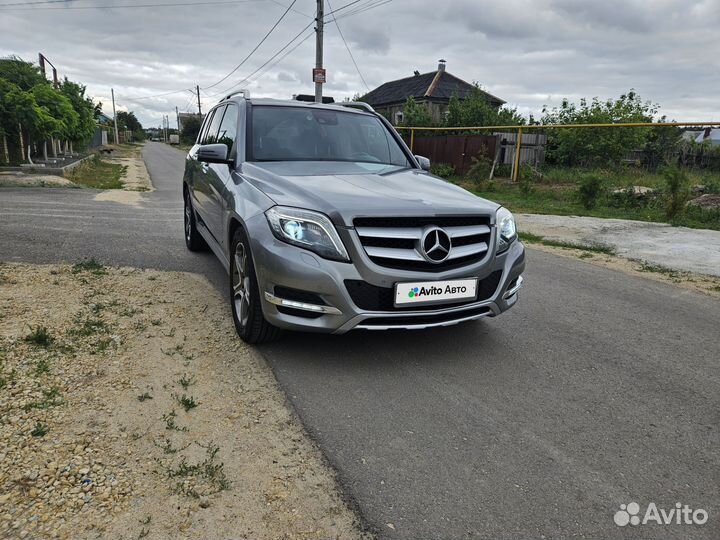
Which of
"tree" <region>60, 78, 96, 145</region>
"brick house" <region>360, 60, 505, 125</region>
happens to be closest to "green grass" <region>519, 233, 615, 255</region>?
"tree" <region>60, 78, 96, 145</region>

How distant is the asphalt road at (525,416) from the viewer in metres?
2.24

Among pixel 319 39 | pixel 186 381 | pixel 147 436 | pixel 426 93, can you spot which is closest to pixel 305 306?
pixel 186 381

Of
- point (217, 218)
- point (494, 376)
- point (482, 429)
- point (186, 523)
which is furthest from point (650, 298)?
point (186, 523)

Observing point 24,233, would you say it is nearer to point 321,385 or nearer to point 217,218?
point 217,218

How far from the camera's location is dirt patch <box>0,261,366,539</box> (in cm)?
209

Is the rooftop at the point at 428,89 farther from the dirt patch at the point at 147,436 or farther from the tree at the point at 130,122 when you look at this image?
the tree at the point at 130,122

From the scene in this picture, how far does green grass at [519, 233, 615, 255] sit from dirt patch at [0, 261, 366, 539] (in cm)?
572

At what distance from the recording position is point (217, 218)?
4.70 meters

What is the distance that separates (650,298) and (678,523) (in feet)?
12.2

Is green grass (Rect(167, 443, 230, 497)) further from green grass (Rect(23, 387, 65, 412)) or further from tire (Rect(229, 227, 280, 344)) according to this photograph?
tire (Rect(229, 227, 280, 344))

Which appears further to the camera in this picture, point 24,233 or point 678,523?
point 24,233

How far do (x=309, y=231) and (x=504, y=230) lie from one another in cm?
144

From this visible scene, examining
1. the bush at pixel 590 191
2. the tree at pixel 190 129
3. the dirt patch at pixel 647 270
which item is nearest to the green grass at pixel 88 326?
the dirt patch at pixel 647 270

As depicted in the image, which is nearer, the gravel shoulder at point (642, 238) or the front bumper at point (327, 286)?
the front bumper at point (327, 286)
